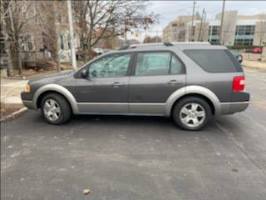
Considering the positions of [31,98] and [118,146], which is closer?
[118,146]

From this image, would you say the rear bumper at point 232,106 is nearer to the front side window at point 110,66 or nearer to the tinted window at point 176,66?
the tinted window at point 176,66

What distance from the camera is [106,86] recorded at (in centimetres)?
469

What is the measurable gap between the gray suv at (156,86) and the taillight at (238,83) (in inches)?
0.7

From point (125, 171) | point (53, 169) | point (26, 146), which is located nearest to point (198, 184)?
point (125, 171)

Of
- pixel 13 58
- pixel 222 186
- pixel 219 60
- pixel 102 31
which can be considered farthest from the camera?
pixel 102 31

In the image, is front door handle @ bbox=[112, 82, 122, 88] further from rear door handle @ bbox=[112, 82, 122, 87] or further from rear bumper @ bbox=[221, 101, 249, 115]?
rear bumper @ bbox=[221, 101, 249, 115]

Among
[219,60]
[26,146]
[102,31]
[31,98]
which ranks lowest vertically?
[26,146]

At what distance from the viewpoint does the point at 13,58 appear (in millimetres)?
14820

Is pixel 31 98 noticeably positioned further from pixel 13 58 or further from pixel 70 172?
pixel 13 58

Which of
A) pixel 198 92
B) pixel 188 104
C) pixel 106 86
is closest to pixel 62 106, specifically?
pixel 106 86

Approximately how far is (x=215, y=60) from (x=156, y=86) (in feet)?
4.05

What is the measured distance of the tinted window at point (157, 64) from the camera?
14.7ft

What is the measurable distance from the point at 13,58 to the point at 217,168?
15.1 metres

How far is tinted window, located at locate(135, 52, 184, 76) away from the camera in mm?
4473
